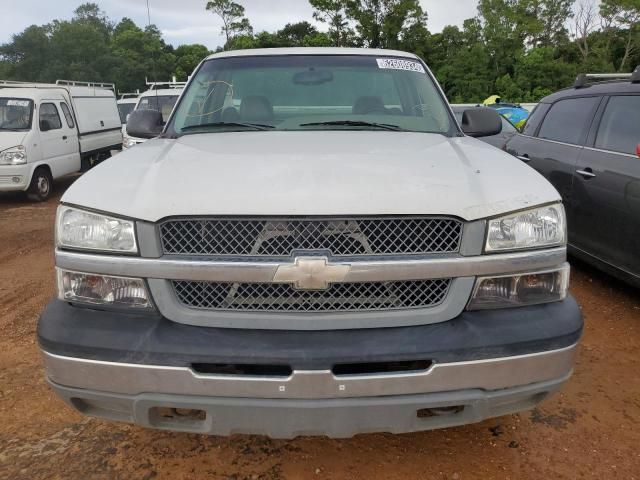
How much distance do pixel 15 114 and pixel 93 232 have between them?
942 centimetres

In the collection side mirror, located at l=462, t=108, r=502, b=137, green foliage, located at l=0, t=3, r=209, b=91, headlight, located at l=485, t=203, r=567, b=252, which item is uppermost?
green foliage, located at l=0, t=3, r=209, b=91

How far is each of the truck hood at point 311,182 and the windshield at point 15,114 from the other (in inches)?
343

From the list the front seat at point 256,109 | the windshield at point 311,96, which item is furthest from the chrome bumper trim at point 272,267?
the front seat at point 256,109

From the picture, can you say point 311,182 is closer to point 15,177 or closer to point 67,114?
point 15,177

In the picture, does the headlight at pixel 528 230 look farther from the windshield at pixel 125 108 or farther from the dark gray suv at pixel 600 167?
the windshield at pixel 125 108

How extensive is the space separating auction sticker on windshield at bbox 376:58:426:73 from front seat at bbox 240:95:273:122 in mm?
816

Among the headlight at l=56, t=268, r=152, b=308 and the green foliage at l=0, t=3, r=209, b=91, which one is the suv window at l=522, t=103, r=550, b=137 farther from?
the green foliage at l=0, t=3, r=209, b=91

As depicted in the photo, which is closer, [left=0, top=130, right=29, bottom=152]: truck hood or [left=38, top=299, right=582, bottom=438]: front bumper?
[left=38, top=299, right=582, bottom=438]: front bumper

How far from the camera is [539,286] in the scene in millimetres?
2191

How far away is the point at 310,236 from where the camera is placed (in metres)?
2.03

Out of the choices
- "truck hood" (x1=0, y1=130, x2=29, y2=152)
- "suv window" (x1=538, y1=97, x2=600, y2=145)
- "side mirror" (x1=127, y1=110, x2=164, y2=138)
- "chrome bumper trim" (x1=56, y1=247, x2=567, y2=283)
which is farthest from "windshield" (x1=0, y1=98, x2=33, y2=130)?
"chrome bumper trim" (x1=56, y1=247, x2=567, y2=283)

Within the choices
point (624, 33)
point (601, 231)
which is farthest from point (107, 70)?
point (601, 231)

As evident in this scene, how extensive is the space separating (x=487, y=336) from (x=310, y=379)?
2.24ft

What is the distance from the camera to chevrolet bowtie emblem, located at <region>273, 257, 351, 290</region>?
1.98 metres
